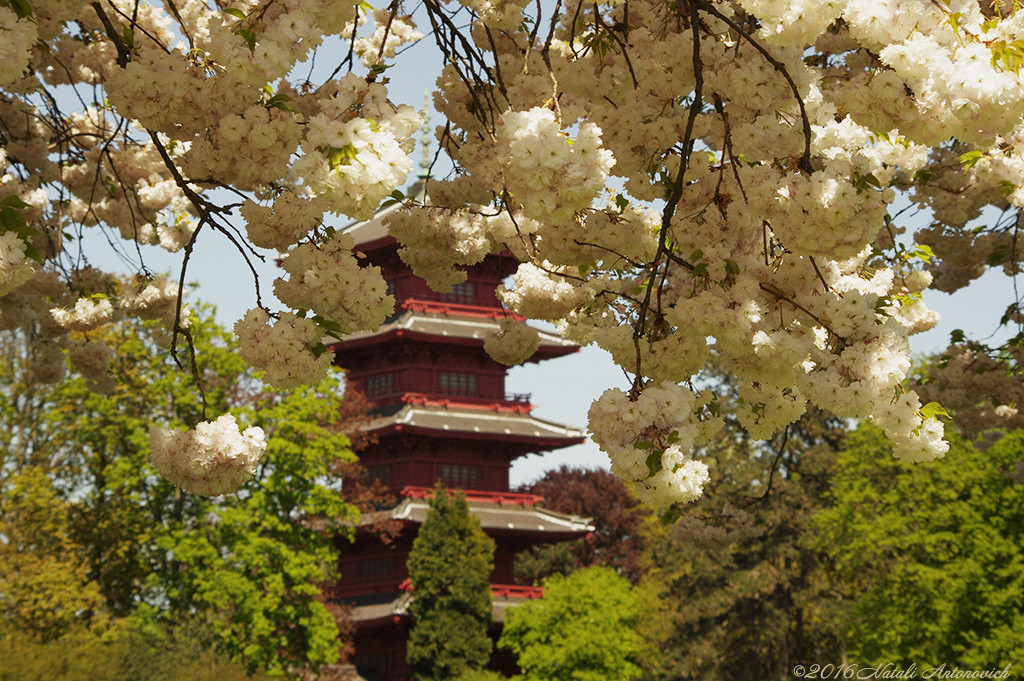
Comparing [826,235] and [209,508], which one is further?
[209,508]

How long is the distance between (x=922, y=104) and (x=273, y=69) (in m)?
2.23

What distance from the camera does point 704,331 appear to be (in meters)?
4.05

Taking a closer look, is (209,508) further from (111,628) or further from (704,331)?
(704,331)

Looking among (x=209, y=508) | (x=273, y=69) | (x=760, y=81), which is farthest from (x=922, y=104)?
(x=209, y=508)

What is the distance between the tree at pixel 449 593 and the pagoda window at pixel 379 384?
691 cm

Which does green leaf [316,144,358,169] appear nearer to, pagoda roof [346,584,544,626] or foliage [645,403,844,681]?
pagoda roof [346,584,544,626]

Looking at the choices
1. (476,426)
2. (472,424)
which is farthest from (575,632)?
(472,424)

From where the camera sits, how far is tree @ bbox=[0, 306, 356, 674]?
2372cm

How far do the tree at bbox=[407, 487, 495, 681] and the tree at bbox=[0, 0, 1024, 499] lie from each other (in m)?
21.7

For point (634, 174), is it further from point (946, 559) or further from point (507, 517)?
point (507, 517)

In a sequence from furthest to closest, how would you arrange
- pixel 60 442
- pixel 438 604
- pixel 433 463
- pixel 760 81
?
1. pixel 433 463
2. pixel 60 442
3. pixel 438 604
4. pixel 760 81

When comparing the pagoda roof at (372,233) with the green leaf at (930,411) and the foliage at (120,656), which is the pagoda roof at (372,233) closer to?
the foliage at (120,656)

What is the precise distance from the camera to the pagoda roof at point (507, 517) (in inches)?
1173

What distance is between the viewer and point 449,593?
88.2 feet
